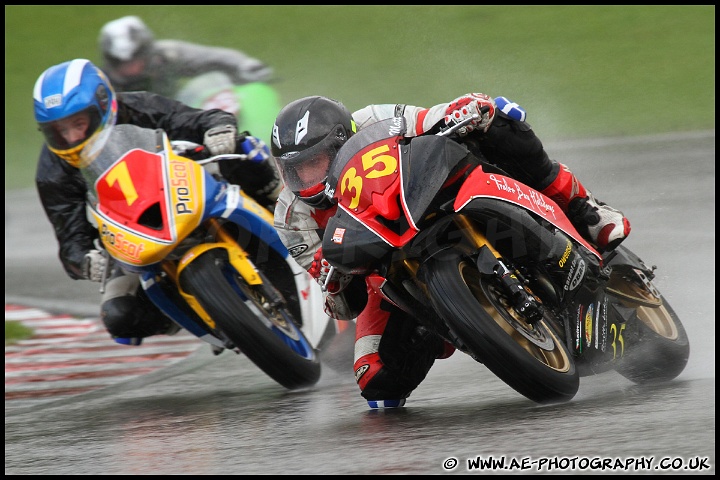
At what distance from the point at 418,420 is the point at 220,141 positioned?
226 centimetres

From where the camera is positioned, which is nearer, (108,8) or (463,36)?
(463,36)

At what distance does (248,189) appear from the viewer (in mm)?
7051

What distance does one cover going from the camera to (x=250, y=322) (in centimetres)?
591

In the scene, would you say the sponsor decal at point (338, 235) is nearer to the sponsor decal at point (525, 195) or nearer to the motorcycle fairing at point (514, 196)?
the motorcycle fairing at point (514, 196)

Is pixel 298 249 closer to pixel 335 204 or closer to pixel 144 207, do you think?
pixel 335 204

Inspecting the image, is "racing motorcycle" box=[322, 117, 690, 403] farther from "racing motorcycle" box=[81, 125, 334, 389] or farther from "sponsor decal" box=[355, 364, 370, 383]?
"racing motorcycle" box=[81, 125, 334, 389]

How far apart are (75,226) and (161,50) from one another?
456 cm

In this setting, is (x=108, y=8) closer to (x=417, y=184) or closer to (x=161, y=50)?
(x=161, y=50)

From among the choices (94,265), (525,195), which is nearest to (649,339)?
(525,195)

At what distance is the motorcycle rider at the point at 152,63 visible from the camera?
1091 cm

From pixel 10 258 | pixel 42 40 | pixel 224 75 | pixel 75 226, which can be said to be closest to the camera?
pixel 75 226

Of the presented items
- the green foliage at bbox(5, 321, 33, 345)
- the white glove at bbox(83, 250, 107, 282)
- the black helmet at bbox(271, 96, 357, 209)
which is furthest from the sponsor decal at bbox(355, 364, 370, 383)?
the green foliage at bbox(5, 321, 33, 345)

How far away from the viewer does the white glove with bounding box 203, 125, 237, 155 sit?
672 centimetres

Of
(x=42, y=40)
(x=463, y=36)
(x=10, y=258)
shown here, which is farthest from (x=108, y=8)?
(x=10, y=258)
